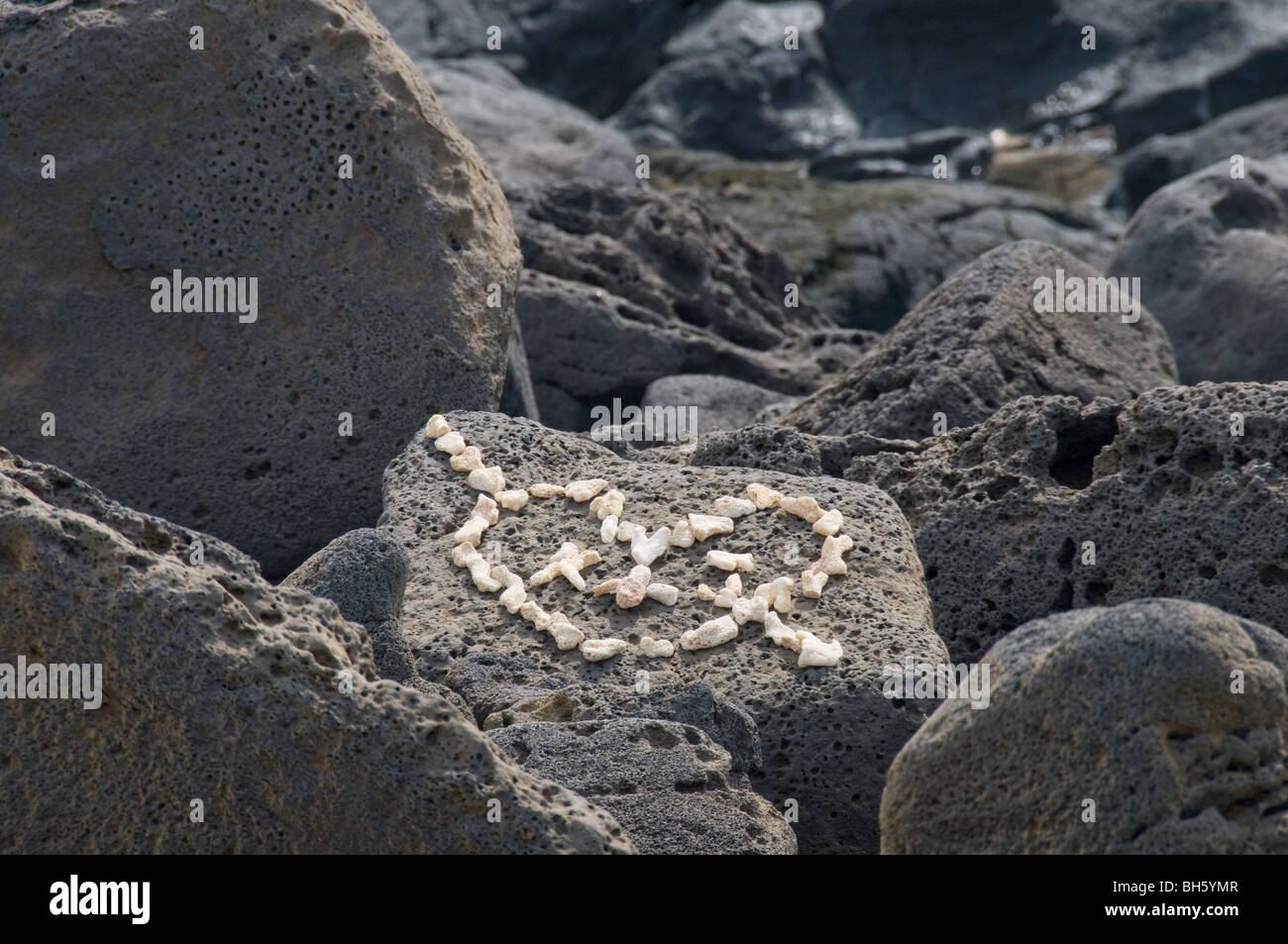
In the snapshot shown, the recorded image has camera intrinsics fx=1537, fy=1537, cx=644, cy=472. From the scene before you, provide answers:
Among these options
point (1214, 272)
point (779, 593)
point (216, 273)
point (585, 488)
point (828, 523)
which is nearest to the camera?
point (779, 593)

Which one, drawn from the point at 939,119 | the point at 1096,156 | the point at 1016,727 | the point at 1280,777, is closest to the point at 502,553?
the point at 1016,727

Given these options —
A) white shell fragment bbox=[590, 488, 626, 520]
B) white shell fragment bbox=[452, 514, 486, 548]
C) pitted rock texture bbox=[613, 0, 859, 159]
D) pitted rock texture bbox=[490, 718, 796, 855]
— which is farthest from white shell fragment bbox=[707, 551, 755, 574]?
pitted rock texture bbox=[613, 0, 859, 159]

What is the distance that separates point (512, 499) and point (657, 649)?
1.10 m

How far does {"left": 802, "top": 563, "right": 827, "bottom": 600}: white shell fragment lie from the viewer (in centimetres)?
525

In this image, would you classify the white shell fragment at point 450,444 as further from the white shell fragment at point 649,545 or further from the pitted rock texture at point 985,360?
the pitted rock texture at point 985,360

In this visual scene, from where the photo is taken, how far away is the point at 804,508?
5.58 m

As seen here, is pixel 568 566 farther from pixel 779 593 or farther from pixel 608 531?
pixel 779 593

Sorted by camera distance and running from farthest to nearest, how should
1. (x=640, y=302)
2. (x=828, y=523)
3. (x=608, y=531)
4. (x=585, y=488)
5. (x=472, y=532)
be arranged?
1. (x=640, y=302)
2. (x=585, y=488)
3. (x=472, y=532)
4. (x=608, y=531)
5. (x=828, y=523)

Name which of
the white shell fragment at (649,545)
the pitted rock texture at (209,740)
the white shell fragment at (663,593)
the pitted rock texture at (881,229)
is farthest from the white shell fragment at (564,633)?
the pitted rock texture at (881,229)

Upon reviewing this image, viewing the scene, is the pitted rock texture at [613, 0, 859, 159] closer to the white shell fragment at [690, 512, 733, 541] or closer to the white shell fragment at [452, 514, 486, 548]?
the white shell fragment at [452, 514, 486, 548]

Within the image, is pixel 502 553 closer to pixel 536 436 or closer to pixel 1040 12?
pixel 536 436

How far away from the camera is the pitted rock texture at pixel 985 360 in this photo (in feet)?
23.9

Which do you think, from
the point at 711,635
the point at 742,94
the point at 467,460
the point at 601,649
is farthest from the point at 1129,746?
the point at 742,94
